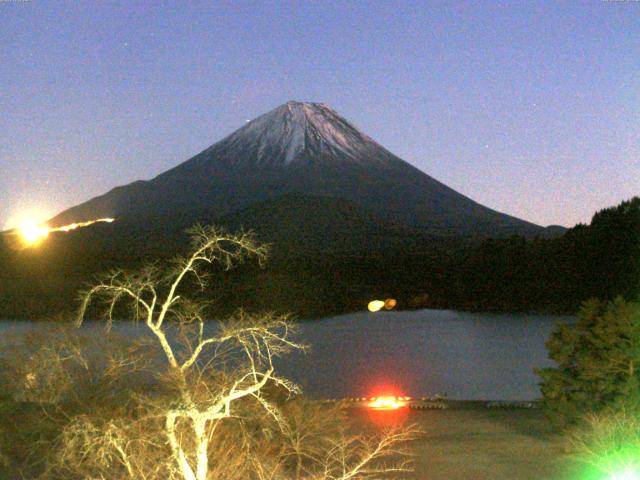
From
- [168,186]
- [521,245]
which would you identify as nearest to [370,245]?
[521,245]

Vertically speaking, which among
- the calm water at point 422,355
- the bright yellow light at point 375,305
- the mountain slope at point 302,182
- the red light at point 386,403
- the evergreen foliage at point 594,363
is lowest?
the calm water at point 422,355

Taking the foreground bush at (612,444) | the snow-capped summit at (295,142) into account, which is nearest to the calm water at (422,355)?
the foreground bush at (612,444)

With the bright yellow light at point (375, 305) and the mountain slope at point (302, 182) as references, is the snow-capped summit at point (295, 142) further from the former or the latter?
the bright yellow light at point (375, 305)

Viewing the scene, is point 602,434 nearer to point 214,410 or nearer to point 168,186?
point 214,410

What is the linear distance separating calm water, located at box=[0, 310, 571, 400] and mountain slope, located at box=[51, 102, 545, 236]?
12.1 m

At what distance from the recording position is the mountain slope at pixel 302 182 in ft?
177

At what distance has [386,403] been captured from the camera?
15086 mm

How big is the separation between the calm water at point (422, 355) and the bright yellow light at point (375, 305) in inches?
22.6

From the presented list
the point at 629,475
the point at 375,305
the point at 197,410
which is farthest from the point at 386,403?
the point at 375,305

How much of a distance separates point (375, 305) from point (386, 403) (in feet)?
86.1

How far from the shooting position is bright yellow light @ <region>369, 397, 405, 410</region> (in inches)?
578

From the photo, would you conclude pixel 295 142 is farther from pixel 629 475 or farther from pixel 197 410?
pixel 197 410

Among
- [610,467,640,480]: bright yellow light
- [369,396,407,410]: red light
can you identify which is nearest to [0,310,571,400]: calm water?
[369,396,407,410]: red light

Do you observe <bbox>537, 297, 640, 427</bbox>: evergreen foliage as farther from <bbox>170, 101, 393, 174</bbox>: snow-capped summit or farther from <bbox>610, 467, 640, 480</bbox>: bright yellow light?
<bbox>170, 101, 393, 174</bbox>: snow-capped summit
